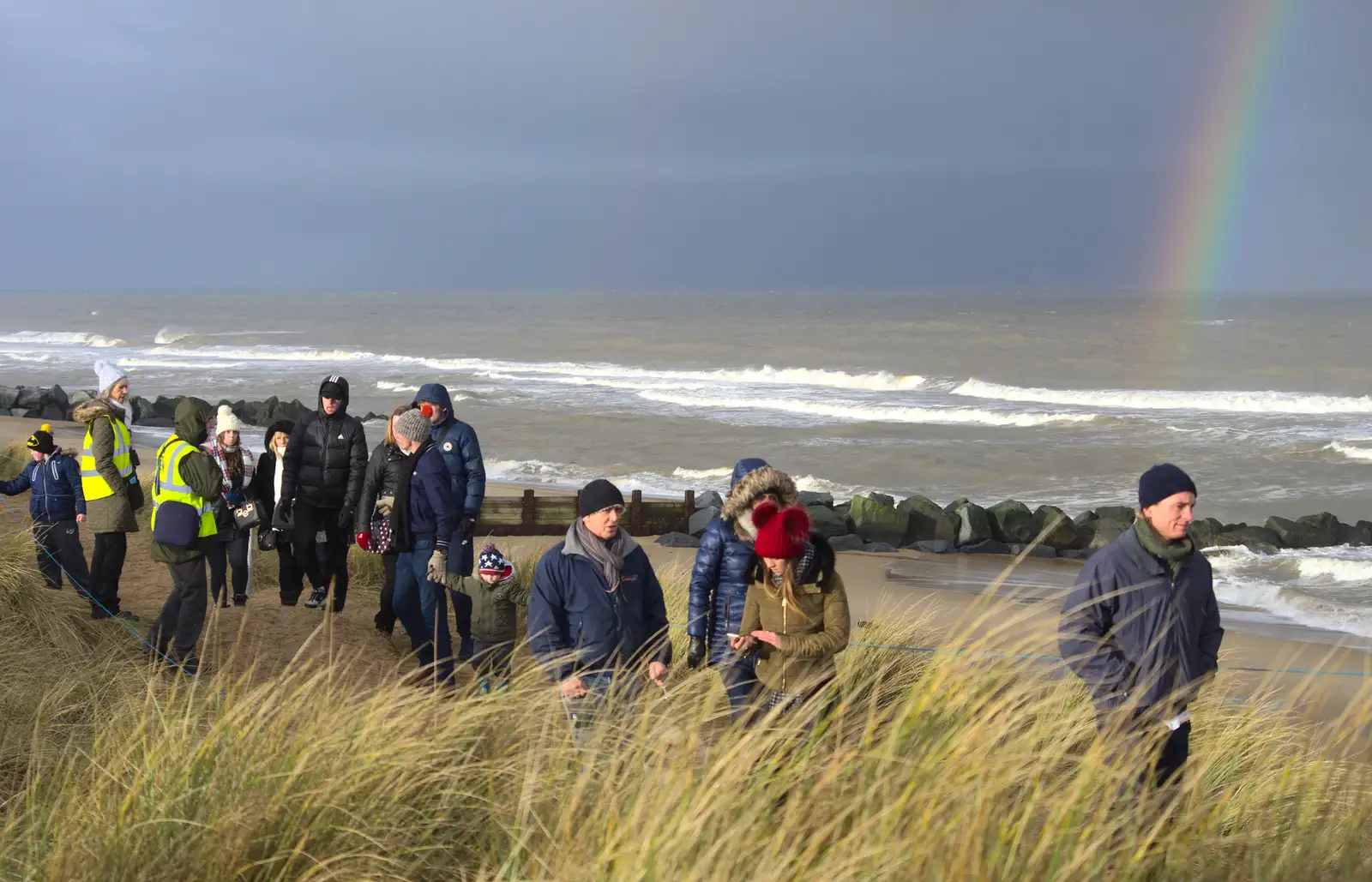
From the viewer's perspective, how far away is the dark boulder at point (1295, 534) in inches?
657

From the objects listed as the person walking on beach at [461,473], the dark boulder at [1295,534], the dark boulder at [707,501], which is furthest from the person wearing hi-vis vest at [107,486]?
the dark boulder at [1295,534]

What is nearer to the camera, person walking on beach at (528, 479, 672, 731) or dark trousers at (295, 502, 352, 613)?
person walking on beach at (528, 479, 672, 731)

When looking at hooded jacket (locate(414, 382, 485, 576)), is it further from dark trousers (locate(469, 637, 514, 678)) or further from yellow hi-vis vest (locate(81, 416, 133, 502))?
yellow hi-vis vest (locate(81, 416, 133, 502))

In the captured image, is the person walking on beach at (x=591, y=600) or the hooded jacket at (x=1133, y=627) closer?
the hooded jacket at (x=1133, y=627)

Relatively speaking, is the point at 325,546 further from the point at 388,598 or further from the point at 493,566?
the point at 493,566

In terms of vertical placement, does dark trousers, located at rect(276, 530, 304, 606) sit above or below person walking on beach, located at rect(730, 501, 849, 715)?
below

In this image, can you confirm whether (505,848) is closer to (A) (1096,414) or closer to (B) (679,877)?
(B) (679,877)

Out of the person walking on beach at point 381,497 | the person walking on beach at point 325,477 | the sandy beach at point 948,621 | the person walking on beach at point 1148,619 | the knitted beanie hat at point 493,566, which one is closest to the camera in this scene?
the person walking on beach at point 1148,619

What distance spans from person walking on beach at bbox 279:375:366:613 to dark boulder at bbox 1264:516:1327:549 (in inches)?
525

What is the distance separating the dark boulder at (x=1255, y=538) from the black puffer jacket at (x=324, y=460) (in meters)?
12.3

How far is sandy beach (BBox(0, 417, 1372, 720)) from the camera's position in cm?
612

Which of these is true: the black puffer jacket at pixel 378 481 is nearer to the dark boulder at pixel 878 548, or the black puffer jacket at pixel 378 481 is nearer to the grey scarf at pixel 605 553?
the grey scarf at pixel 605 553

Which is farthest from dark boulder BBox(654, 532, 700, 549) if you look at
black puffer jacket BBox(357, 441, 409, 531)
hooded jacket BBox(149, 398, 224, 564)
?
hooded jacket BBox(149, 398, 224, 564)

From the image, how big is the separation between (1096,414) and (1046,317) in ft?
256
